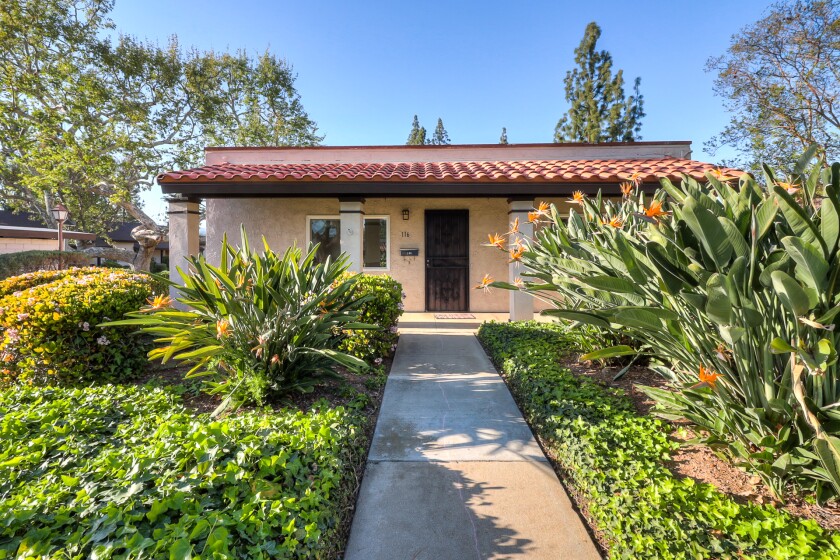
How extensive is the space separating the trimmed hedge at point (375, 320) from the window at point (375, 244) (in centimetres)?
361

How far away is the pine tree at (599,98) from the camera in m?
25.2

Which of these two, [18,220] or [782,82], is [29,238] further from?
[782,82]

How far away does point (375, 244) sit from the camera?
931 centimetres

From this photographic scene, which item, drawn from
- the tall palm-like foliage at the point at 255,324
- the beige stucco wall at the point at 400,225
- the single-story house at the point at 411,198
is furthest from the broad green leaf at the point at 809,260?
the beige stucco wall at the point at 400,225

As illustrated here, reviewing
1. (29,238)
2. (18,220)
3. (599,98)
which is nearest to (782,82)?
(599,98)

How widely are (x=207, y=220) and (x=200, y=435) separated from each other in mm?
8232

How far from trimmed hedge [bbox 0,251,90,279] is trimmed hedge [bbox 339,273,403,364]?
40.8ft

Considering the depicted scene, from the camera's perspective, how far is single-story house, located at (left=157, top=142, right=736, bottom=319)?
7.04m

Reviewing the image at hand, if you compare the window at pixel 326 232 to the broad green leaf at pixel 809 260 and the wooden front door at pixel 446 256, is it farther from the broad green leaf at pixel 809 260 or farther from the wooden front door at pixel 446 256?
the broad green leaf at pixel 809 260

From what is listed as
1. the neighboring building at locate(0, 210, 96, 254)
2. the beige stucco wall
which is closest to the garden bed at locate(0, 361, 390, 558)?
the beige stucco wall

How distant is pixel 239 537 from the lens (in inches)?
60.4

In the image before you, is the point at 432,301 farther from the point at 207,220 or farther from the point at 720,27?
the point at 720,27

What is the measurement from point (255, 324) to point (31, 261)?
43.7 ft

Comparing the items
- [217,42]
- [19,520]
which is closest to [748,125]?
[19,520]
